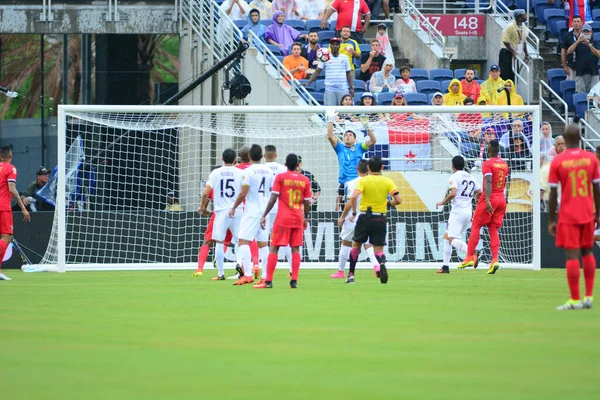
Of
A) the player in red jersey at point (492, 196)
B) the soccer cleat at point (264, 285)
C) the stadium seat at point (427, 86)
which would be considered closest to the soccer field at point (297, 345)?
the soccer cleat at point (264, 285)

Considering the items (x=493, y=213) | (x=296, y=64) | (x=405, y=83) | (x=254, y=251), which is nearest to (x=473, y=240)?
(x=493, y=213)

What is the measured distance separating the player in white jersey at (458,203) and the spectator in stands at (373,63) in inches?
282

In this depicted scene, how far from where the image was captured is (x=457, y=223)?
19.9m

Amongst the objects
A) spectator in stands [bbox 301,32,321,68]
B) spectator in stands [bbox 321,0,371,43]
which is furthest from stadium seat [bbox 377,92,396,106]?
spectator in stands [bbox 321,0,371,43]

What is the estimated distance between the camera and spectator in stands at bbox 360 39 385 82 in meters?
26.2

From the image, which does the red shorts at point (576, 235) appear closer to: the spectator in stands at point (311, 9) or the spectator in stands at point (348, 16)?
the spectator in stands at point (348, 16)

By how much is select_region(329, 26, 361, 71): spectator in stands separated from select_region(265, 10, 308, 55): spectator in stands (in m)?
1.13

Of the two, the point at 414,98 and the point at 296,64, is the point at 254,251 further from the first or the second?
the point at 296,64

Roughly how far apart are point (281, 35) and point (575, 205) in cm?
1689

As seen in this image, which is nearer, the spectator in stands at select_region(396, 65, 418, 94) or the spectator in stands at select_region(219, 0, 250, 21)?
the spectator in stands at select_region(396, 65, 418, 94)

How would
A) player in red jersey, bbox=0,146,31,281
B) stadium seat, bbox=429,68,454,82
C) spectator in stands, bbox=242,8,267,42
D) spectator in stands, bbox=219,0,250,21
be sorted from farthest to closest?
1. spectator in stands, bbox=219,0,250,21
2. stadium seat, bbox=429,68,454,82
3. spectator in stands, bbox=242,8,267,42
4. player in red jersey, bbox=0,146,31,281

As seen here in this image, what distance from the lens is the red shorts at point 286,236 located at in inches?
584

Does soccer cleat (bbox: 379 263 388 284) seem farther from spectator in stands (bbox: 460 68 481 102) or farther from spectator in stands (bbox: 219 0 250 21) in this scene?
spectator in stands (bbox: 219 0 250 21)

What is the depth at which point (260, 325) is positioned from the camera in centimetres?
988
